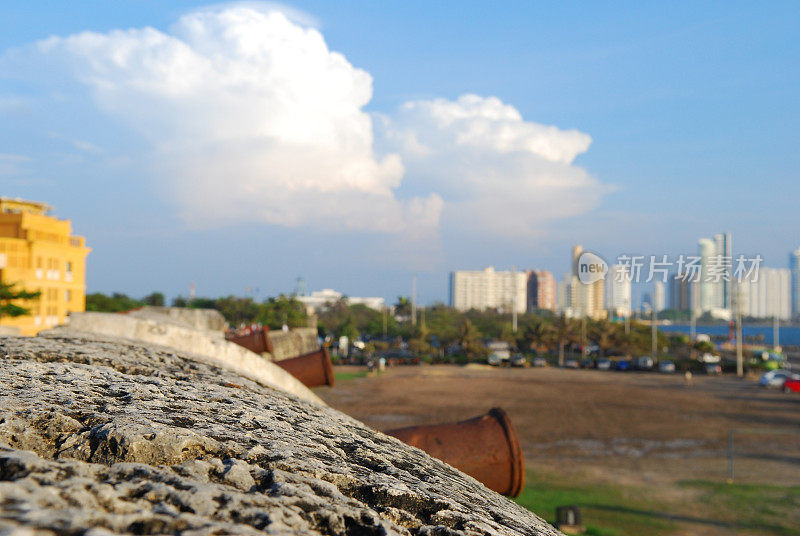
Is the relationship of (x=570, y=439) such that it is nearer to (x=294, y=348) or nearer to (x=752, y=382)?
(x=294, y=348)

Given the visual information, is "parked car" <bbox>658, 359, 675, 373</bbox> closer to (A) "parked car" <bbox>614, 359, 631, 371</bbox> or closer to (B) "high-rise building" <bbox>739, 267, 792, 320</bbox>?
(A) "parked car" <bbox>614, 359, 631, 371</bbox>

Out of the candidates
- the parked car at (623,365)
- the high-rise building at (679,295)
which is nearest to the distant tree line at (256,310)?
the parked car at (623,365)

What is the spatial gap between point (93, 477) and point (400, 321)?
80.3 m

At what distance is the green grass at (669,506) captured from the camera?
1088 centimetres

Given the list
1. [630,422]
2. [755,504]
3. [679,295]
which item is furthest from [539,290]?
[755,504]

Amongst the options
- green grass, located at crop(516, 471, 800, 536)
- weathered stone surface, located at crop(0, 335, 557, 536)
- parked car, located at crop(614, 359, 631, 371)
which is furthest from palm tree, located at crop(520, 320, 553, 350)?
weathered stone surface, located at crop(0, 335, 557, 536)

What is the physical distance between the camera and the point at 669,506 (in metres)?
12.2

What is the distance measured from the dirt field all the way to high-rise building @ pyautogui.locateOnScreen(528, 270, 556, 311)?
272 ft

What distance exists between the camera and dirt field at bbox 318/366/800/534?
545 inches

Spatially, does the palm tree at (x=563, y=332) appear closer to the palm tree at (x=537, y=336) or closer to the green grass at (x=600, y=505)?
the palm tree at (x=537, y=336)

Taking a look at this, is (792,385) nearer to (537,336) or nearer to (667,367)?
(667,367)

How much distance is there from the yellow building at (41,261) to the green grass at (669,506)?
20.0 m

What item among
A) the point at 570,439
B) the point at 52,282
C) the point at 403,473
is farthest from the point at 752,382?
the point at 403,473

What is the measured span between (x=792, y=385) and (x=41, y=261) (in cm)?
3965
